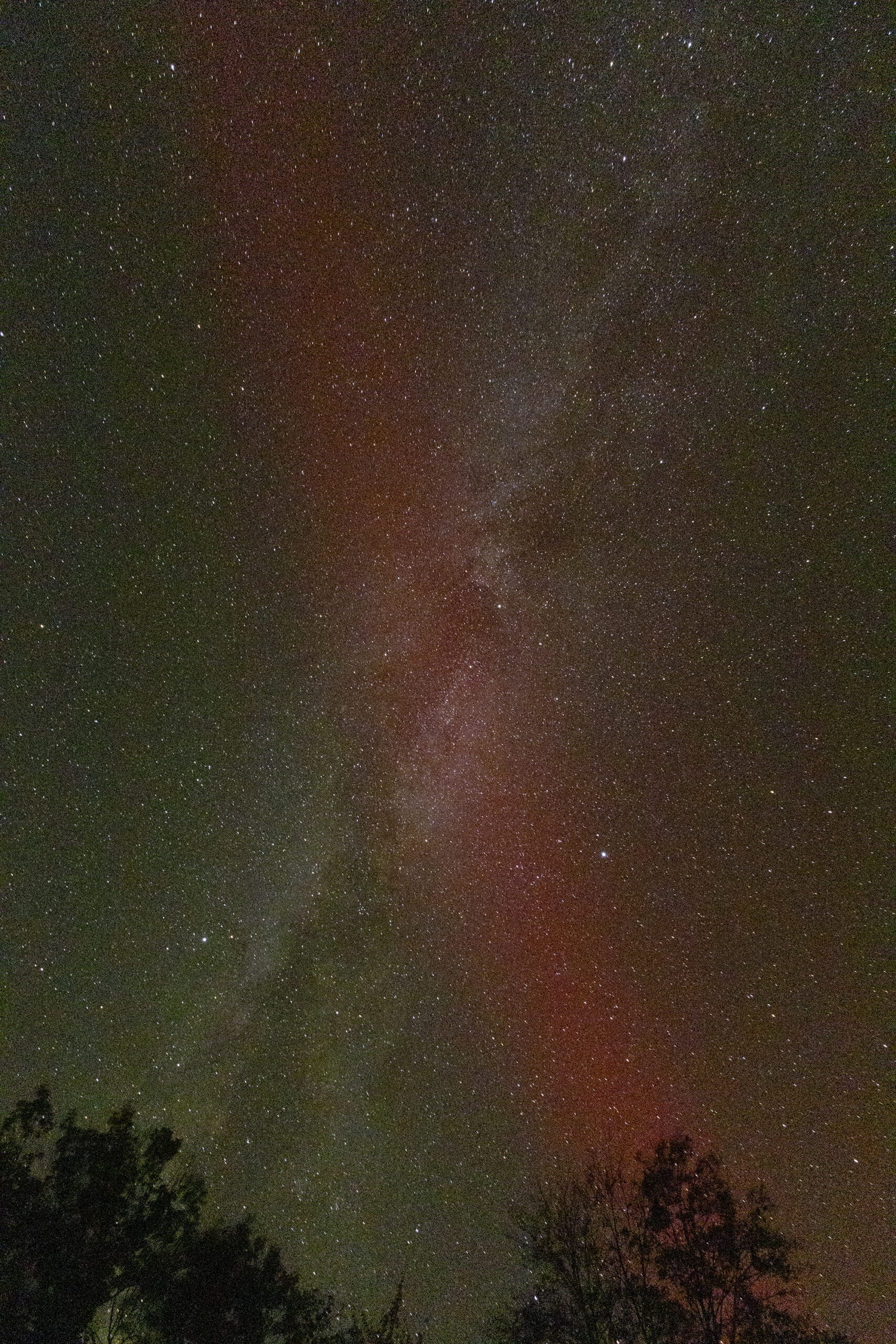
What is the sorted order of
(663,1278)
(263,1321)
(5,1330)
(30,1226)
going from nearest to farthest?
(5,1330) → (30,1226) → (663,1278) → (263,1321)

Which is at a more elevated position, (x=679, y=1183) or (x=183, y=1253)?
(x=679, y=1183)

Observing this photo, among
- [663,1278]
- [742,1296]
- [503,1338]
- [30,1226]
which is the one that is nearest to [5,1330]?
[30,1226]

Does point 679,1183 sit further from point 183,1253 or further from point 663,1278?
point 183,1253

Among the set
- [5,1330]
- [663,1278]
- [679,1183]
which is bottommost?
[5,1330]

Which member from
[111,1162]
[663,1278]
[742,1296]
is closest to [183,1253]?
[111,1162]

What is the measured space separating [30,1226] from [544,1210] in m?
7.92

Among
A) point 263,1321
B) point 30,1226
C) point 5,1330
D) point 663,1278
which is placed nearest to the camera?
point 5,1330

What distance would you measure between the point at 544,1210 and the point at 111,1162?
279 inches

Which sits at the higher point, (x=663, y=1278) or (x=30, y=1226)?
(x=663, y=1278)

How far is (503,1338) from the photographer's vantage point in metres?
11.1

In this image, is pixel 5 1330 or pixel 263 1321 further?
pixel 263 1321

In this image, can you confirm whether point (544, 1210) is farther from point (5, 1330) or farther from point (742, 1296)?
point (5, 1330)

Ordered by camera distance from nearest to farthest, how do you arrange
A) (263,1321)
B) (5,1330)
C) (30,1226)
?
(5,1330), (30,1226), (263,1321)

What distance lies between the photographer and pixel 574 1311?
11047mm
